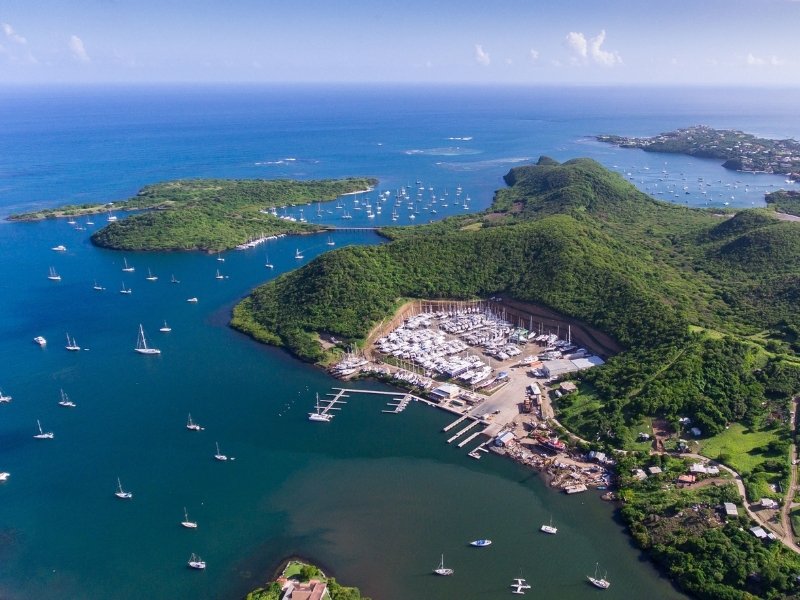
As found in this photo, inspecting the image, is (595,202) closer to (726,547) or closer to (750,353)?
(750,353)

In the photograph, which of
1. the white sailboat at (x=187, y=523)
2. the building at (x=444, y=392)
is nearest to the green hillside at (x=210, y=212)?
the building at (x=444, y=392)

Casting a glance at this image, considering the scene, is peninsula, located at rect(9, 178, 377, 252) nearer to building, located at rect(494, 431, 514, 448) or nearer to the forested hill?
the forested hill

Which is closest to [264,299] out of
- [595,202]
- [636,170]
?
[595,202]

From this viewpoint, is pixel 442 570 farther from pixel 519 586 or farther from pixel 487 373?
pixel 487 373

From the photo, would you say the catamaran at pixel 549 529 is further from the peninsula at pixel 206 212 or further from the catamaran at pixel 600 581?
the peninsula at pixel 206 212

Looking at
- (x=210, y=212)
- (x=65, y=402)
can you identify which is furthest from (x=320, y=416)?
(x=210, y=212)

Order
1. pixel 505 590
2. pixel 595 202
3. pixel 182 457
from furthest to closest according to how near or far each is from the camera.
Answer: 1. pixel 595 202
2. pixel 182 457
3. pixel 505 590
